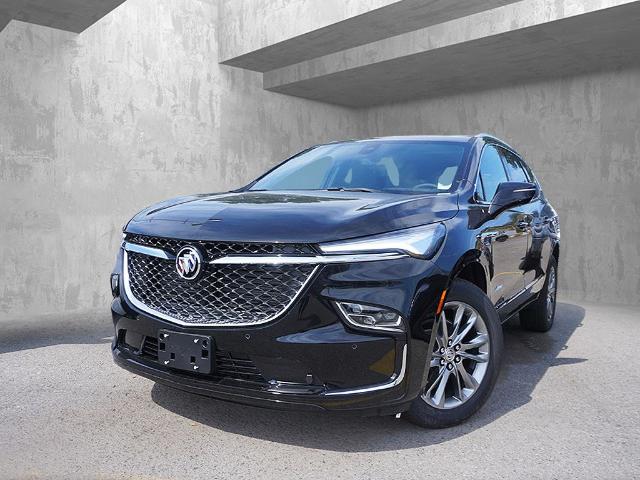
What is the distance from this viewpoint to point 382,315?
2.67 m

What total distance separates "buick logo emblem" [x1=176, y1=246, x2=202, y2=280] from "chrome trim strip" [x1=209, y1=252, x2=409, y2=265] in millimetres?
128

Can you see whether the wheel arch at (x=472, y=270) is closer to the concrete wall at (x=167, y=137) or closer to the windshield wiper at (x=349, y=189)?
Result: the windshield wiper at (x=349, y=189)

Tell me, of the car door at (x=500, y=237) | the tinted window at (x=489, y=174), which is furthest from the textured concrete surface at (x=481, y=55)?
the car door at (x=500, y=237)

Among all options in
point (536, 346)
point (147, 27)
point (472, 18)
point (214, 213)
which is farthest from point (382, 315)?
point (147, 27)

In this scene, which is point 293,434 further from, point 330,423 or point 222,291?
point 222,291

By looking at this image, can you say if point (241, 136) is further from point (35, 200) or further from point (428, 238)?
point (428, 238)

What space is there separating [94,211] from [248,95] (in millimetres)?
3579

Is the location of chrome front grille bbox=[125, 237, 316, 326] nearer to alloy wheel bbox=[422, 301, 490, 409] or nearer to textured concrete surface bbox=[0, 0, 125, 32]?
alloy wheel bbox=[422, 301, 490, 409]

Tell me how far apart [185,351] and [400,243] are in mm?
1147

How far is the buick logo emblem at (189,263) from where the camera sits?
2.81 m

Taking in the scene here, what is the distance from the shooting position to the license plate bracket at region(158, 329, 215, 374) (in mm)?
2738

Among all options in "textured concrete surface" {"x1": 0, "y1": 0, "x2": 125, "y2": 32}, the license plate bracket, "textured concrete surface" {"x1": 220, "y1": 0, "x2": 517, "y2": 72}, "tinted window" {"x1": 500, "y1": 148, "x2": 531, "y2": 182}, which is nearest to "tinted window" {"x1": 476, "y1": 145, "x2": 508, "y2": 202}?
"tinted window" {"x1": 500, "y1": 148, "x2": 531, "y2": 182}

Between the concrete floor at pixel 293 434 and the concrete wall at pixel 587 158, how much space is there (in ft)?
19.1

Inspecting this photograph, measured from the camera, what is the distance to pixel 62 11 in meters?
7.23
